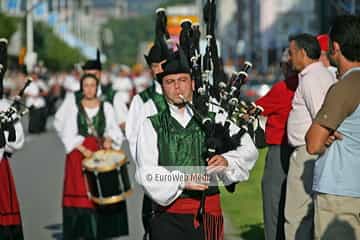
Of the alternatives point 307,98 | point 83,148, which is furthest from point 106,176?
point 307,98

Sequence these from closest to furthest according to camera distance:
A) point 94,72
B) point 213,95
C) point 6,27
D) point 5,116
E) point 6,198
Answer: point 213,95
point 5,116
point 6,198
point 94,72
point 6,27

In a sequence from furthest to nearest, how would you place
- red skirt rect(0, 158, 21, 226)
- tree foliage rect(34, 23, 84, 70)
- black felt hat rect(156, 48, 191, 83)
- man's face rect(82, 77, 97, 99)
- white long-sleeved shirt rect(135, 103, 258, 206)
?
tree foliage rect(34, 23, 84, 70)
man's face rect(82, 77, 97, 99)
red skirt rect(0, 158, 21, 226)
black felt hat rect(156, 48, 191, 83)
white long-sleeved shirt rect(135, 103, 258, 206)

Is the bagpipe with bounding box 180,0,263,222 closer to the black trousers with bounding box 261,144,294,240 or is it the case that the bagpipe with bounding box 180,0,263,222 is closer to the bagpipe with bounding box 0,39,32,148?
the black trousers with bounding box 261,144,294,240

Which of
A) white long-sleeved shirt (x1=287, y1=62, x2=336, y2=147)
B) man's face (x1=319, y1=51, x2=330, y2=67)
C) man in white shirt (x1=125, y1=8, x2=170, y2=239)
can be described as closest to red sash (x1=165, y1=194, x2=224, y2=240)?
white long-sleeved shirt (x1=287, y1=62, x2=336, y2=147)

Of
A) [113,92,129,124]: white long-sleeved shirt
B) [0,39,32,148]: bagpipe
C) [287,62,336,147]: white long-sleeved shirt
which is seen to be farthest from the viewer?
[113,92,129,124]: white long-sleeved shirt

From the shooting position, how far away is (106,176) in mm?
11211

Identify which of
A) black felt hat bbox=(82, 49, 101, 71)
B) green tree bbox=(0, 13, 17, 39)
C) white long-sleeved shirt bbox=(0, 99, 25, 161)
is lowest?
Result: green tree bbox=(0, 13, 17, 39)

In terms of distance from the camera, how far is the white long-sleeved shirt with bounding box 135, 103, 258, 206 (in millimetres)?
6652

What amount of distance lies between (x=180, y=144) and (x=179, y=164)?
124mm

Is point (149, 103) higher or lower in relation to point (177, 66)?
lower

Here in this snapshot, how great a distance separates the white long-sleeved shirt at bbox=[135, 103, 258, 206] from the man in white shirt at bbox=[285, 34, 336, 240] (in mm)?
1193

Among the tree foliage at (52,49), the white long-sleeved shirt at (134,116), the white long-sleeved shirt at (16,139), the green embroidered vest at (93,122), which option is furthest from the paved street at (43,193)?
the tree foliage at (52,49)

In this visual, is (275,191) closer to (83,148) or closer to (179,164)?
(179,164)

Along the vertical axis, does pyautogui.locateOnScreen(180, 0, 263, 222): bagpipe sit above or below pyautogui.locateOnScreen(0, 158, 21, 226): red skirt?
above
